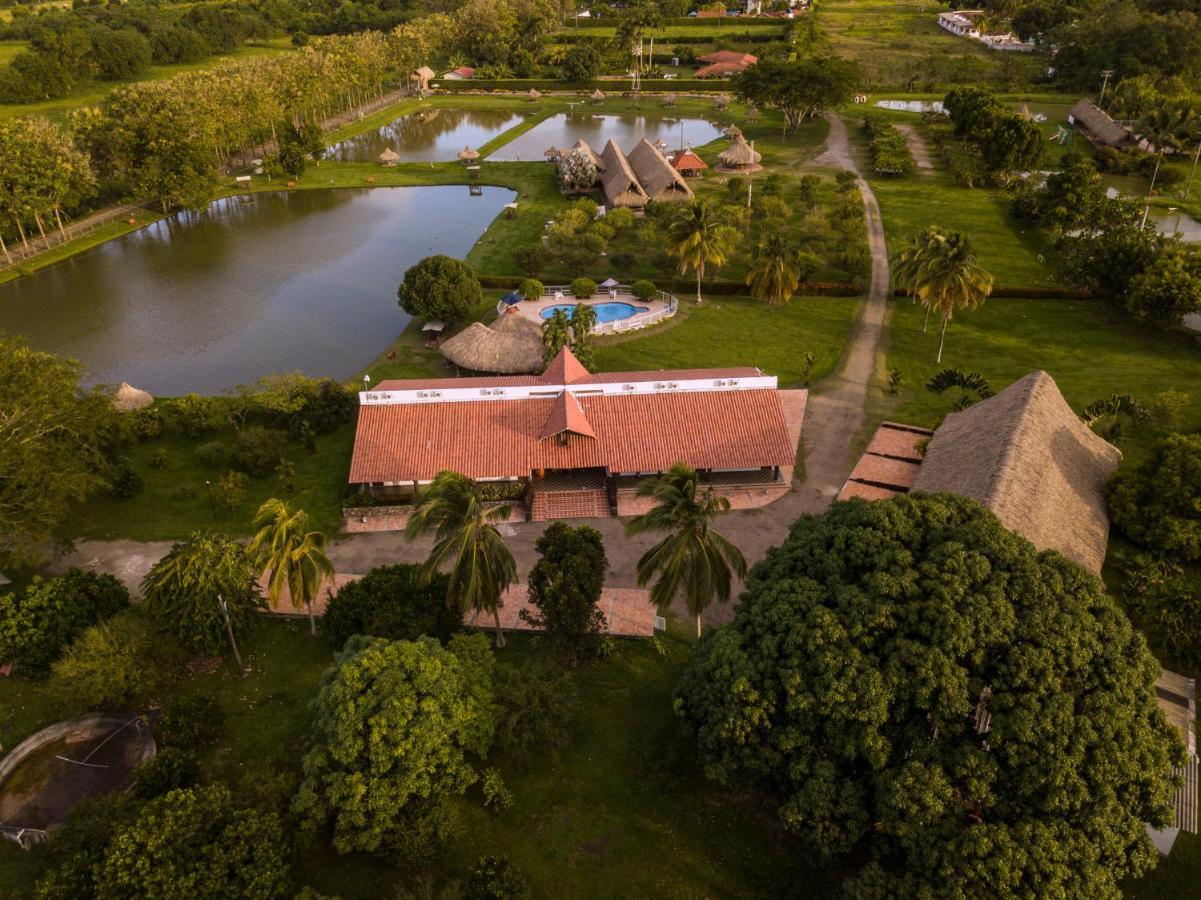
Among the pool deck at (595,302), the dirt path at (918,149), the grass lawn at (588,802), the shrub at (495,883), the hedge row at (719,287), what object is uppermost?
the dirt path at (918,149)

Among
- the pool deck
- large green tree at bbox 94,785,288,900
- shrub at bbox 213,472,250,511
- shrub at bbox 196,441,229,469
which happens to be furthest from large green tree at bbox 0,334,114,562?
the pool deck

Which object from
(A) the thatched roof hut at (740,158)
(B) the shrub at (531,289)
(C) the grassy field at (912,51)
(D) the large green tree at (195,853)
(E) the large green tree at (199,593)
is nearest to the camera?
(D) the large green tree at (195,853)

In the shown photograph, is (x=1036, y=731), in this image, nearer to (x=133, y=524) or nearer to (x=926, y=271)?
(x=926, y=271)

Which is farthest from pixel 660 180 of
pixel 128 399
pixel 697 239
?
pixel 128 399

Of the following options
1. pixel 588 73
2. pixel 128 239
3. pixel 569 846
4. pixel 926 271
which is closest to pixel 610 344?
pixel 926 271

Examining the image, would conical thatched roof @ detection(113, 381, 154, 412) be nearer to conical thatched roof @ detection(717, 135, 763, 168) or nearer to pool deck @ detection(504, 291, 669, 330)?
pool deck @ detection(504, 291, 669, 330)

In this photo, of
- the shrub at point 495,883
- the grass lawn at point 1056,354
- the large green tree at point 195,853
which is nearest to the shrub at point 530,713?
the shrub at point 495,883

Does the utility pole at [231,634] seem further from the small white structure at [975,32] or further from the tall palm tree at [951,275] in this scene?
the small white structure at [975,32]
